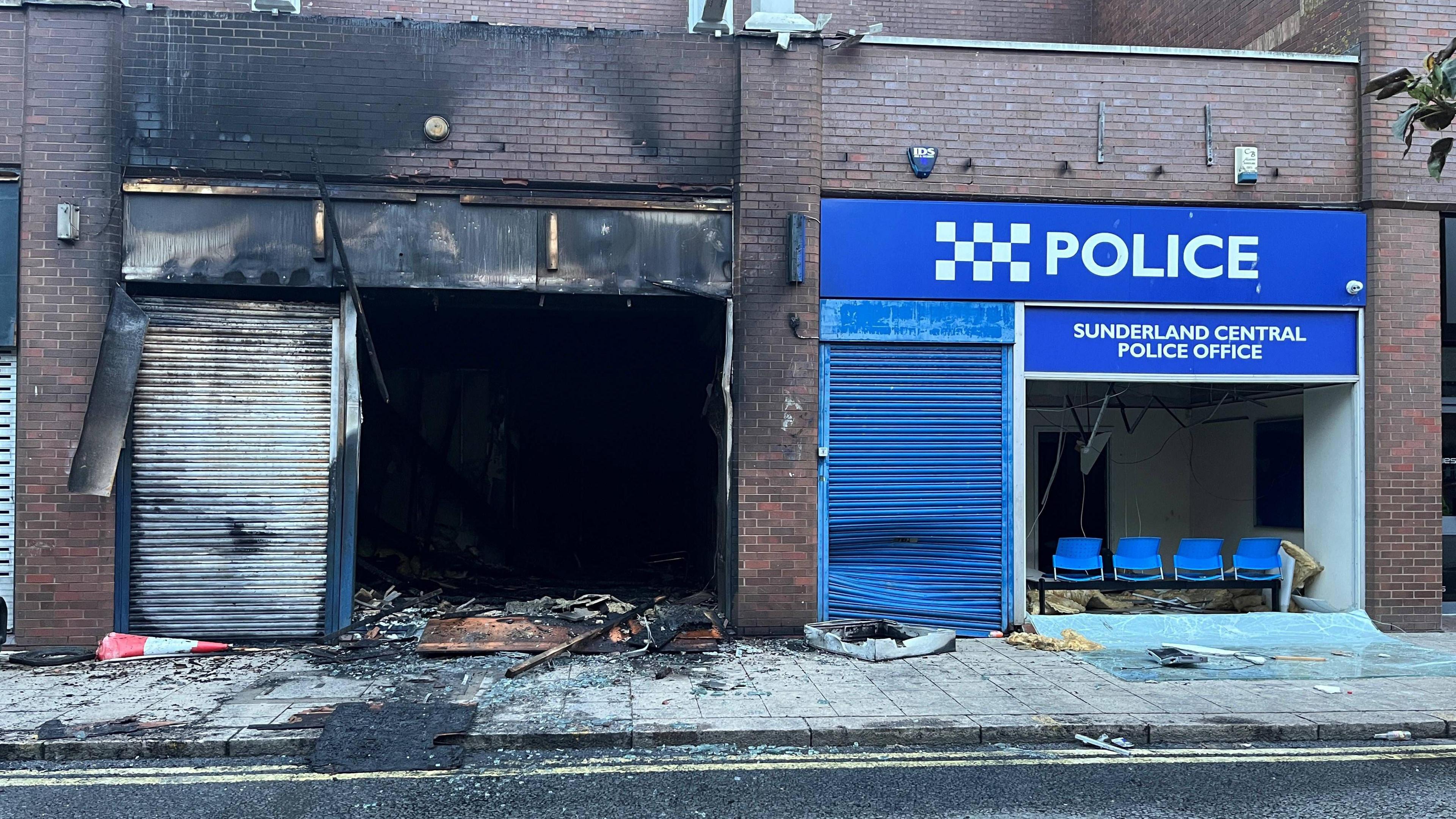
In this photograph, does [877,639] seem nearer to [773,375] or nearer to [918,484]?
[918,484]

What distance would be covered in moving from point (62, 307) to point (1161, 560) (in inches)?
422

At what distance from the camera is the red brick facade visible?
905 cm

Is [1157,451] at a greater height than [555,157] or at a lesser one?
lesser

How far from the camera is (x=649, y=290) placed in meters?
9.74

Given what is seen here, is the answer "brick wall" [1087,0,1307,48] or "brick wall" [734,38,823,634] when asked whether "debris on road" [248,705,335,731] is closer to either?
"brick wall" [734,38,823,634]

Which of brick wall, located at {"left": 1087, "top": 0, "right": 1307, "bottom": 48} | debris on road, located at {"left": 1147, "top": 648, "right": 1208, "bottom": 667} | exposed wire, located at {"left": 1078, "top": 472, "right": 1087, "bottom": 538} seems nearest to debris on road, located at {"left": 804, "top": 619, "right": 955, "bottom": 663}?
debris on road, located at {"left": 1147, "top": 648, "right": 1208, "bottom": 667}

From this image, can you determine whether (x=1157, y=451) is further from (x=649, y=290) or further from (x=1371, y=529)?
(x=649, y=290)

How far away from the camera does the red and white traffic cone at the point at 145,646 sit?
877cm

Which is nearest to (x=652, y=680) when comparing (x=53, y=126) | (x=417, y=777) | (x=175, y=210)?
(x=417, y=777)

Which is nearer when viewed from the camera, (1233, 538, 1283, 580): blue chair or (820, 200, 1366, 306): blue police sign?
(820, 200, 1366, 306): blue police sign

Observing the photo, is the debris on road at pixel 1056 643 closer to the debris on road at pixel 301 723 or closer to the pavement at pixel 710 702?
the pavement at pixel 710 702

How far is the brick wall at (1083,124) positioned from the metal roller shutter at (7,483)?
7.51m

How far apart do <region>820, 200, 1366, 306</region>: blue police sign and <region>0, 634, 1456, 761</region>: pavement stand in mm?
3485

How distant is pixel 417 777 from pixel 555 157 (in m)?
5.82
